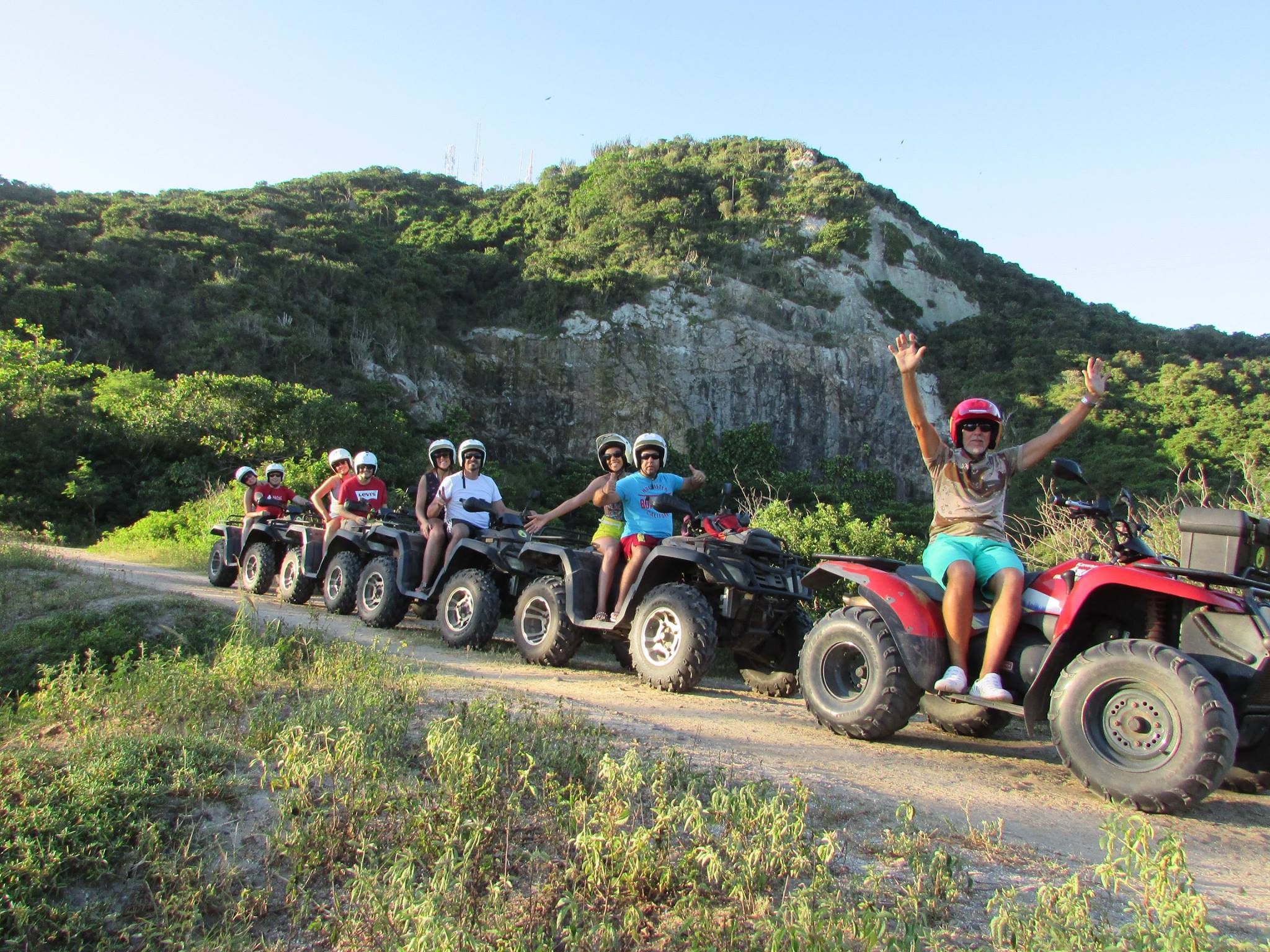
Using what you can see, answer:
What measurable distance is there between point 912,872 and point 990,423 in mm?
2842

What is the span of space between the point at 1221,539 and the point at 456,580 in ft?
21.1

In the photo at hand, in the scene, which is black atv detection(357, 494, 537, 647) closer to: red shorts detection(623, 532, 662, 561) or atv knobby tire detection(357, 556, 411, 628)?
atv knobby tire detection(357, 556, 411, 628)

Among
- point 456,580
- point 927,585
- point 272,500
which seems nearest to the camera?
point 927,585

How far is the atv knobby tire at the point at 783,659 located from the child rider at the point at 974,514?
7.26 ft

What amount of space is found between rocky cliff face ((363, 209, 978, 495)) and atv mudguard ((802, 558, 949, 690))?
38707 millimetres

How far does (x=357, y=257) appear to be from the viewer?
4831cm

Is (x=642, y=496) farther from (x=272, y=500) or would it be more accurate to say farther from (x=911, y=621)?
(x=272, y=500)

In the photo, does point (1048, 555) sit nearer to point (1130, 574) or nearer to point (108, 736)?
point (1130, 574)

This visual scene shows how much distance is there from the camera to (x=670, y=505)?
7578mm

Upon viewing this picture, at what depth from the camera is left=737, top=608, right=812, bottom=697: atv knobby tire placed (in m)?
7.32

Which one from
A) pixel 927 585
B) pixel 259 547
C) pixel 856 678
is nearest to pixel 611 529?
pixel 856 678

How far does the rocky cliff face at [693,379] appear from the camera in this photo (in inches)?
1811

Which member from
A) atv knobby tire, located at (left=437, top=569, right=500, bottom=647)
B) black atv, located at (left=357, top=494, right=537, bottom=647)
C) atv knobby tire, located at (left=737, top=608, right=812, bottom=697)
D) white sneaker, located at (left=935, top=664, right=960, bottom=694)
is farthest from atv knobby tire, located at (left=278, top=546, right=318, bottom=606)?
white sneaker, located at (left=935, top=664, right=960, bottom=694)

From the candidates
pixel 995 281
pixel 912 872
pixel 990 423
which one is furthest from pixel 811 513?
pixel 995 281
